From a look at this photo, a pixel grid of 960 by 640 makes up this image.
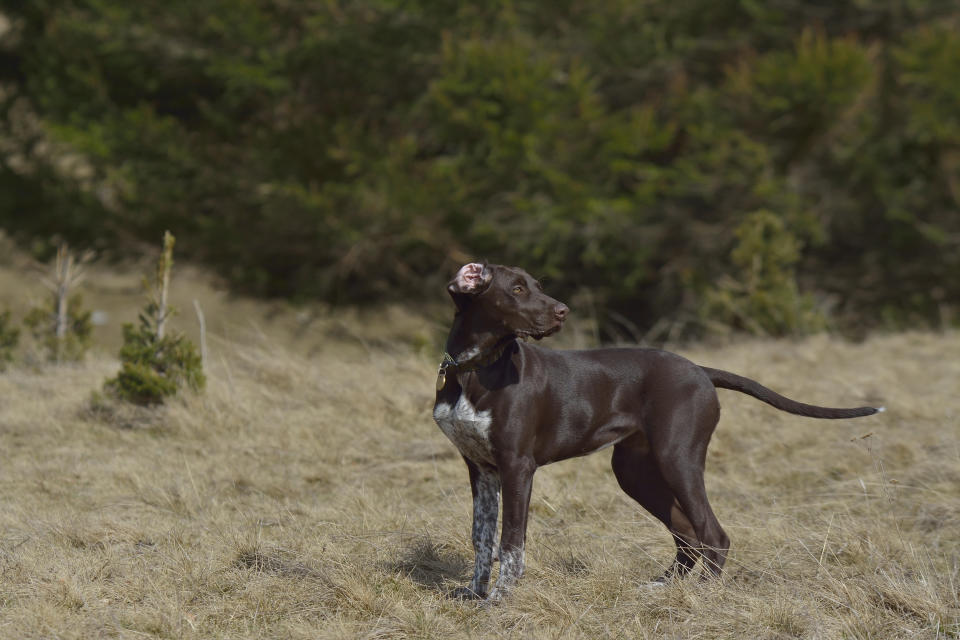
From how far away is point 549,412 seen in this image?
4.25 metres

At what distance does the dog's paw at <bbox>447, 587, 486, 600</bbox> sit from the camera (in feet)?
13.7

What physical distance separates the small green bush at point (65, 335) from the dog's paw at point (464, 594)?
633cm

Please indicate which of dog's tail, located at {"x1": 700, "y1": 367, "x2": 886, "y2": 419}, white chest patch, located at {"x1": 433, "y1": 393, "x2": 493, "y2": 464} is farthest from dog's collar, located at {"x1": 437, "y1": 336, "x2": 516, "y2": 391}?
dog's tail, located at {"x1": 700, "y1": 367, "x2": 886, "y2": 419}

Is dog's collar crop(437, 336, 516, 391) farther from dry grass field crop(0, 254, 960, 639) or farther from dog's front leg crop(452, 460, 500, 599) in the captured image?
dry grass field crop(0, 254, 960, 639)

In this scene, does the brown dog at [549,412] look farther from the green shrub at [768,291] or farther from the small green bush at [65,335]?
the green shrub at [768,291]

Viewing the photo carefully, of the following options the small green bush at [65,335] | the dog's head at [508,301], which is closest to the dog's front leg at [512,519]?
the dog's head at [508,301]

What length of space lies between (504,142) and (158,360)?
27.0ft

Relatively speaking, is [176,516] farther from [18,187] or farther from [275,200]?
[18,187]

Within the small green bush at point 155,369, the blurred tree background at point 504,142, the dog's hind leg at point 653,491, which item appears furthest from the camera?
the blurred tree background at point 504,142

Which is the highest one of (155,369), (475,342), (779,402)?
(475,342)

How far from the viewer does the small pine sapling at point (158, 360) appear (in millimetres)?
7500

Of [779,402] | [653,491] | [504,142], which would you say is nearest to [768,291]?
[504,142]

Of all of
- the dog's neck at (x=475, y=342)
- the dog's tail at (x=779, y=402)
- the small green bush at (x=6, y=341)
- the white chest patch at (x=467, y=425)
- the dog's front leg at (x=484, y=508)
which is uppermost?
the dog's neck at (x=475, y=342)

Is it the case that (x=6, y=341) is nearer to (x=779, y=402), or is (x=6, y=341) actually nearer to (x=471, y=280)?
(x=471, y=280)
